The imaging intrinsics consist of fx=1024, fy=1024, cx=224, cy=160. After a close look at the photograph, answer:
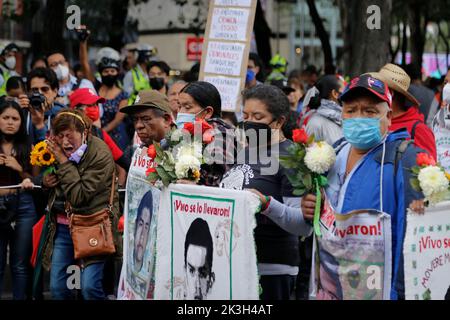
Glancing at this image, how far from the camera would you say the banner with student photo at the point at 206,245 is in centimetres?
537

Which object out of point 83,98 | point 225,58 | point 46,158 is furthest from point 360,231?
point 225,58

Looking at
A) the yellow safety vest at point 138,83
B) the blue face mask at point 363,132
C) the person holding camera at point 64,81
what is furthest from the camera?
the yellow safety vest at point 138,83

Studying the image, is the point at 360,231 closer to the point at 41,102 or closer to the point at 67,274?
the point at 67,274

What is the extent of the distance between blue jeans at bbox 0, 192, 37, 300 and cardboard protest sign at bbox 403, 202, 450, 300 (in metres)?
4.64

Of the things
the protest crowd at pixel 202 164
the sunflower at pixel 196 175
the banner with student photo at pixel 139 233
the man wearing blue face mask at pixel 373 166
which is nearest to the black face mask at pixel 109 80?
the protest crowd at pixel 202 164

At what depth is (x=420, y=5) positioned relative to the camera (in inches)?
1005

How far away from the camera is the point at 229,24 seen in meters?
11.0

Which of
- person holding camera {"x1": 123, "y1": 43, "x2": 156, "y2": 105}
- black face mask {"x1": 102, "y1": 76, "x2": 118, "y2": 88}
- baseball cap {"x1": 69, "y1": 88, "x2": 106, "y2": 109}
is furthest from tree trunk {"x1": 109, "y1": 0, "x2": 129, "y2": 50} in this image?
baseball cap {"x1": 69, "y1": 88, "x2": 106, "y2": 109}

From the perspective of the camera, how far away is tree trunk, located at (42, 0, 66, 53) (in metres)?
18.4

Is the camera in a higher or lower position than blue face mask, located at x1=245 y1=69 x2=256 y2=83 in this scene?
lower

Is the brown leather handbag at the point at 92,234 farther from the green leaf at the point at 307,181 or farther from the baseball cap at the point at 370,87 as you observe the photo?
the baseball cap at the point at 370,87

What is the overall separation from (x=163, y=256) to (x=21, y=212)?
3210 mm

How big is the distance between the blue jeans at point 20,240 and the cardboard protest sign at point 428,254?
15.2 feet

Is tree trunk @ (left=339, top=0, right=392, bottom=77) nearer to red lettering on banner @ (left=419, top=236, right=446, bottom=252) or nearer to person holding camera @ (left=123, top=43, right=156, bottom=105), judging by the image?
person holding camera @ (left=123, top=43, right=156, bottom=105)
